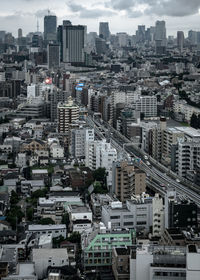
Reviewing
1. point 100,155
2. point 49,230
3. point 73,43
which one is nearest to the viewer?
point 49,230

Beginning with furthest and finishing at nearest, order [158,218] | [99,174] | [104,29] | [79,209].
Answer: [104,29] → [99,174] → [79,209] → [158,218]

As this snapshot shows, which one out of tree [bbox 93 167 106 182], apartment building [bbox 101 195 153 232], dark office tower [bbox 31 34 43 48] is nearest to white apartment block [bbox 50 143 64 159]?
tree [bbox 93 167 106 182]

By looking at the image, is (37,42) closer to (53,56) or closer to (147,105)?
(53,56)

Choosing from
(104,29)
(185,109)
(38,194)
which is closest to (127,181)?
(38,194)

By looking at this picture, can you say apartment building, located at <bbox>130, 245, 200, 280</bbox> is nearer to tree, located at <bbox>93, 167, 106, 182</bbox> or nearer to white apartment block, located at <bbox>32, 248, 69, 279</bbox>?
white apartment block, located at <bbox>32, 248, 69, 279</bbox>

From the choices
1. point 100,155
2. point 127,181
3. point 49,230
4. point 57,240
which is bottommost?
point 57,240

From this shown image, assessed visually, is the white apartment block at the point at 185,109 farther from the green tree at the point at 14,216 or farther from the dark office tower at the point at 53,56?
the dark office tower at the point at 53,56
